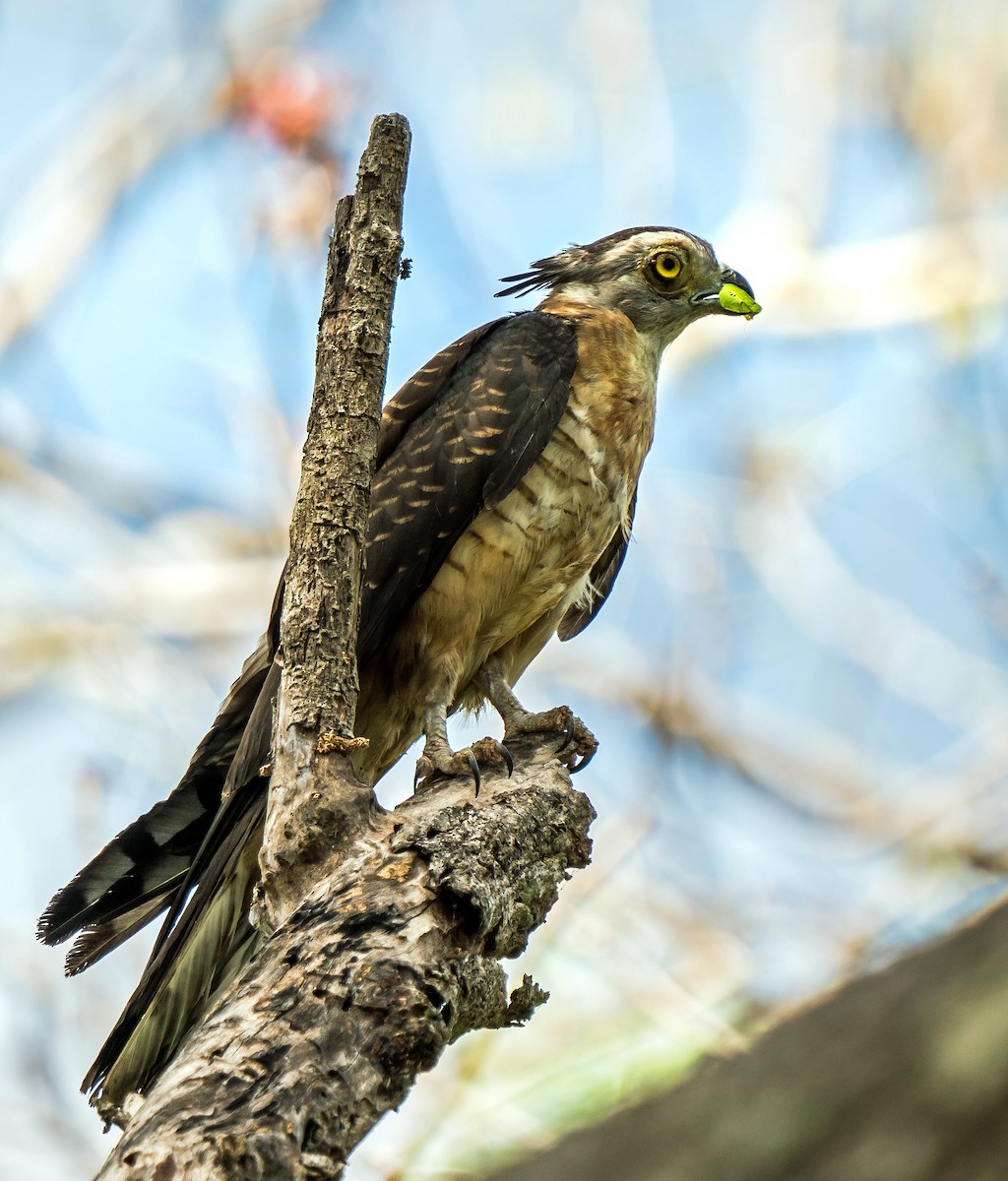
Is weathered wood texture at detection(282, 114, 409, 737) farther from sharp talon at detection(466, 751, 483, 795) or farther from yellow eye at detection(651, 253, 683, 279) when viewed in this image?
yellow eye at detection(651, 253, 683, 279)

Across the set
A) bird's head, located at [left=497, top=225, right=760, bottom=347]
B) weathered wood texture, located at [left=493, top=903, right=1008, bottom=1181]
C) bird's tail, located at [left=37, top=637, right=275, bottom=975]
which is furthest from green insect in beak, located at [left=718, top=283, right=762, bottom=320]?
weathered wood texture, located at [left=493, top=903, right=1008, bottom=1181]

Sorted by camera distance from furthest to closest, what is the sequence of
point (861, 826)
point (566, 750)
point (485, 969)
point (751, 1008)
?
point (861, 826) → point (566, 750) → point (751, 1008) → point (485, 969)

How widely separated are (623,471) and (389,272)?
1.68 m

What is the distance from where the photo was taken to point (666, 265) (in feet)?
18.8

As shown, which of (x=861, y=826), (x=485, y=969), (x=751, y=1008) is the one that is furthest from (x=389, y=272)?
(x=861, y=826)

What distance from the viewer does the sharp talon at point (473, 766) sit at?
3881 millimetres

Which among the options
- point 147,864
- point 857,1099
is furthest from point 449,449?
point 857,1099

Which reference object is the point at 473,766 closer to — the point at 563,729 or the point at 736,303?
the point at 563,729

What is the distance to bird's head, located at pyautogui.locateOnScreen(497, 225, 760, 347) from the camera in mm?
5715

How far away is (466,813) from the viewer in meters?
3.39

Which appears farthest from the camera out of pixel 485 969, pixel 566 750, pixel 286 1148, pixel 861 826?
pixel 861 826

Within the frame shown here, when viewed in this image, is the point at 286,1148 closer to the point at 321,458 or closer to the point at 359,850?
the point at 359,850

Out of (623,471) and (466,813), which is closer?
(466,813)

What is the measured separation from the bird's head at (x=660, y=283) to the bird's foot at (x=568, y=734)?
1.93 metres
